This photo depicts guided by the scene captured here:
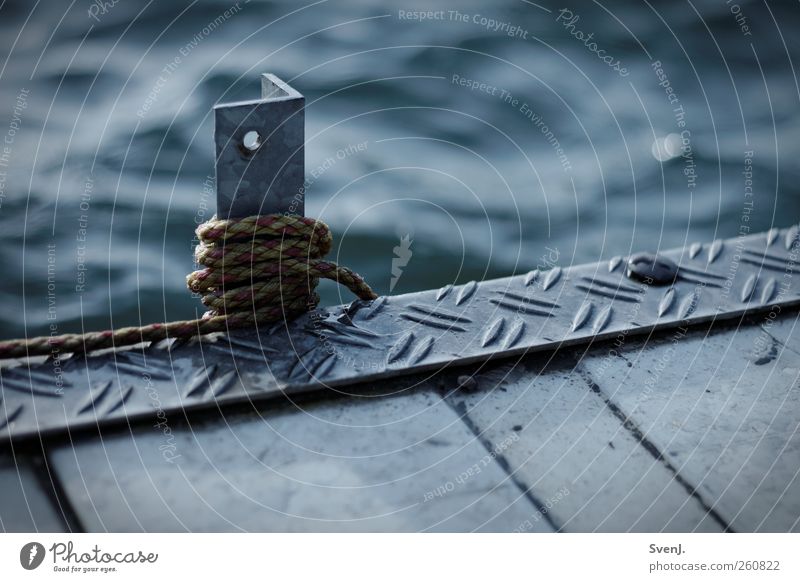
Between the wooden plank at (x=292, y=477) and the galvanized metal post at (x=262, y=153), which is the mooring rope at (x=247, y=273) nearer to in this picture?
the galvanized metal post at (x=262, y=153)

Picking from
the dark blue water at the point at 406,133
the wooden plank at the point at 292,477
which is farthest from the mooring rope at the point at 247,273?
the dark blue water at the point at 406,133

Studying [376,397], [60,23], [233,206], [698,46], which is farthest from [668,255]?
[60,23]

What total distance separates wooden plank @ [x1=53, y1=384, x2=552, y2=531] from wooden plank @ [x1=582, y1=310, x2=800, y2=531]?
0.29 m

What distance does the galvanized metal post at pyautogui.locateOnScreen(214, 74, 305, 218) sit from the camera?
174 cm

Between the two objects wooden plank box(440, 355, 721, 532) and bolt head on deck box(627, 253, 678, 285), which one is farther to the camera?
bolt head on deck box(627, 253, 678, 285)

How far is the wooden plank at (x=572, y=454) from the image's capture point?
1.59 meters

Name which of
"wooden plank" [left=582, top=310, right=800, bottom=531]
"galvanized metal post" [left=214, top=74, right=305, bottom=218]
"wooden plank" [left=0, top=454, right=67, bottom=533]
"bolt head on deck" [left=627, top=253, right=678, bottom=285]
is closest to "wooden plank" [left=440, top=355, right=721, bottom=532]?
"wooden plank" [left=582, top=310, right=800, bottom=531]

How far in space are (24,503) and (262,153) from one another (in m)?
0.69

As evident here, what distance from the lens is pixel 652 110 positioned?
12.5 feet

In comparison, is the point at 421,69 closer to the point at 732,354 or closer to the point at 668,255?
the point at 668,255

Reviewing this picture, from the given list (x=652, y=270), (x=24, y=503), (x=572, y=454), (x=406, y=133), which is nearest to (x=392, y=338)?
(x=572, y=454)

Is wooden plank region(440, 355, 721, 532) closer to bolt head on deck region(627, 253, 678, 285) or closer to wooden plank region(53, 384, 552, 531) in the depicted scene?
wooden plank region(53, 384, 552, 531)

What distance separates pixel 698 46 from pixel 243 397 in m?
3.07

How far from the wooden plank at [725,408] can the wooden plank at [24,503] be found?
920 millimetres
